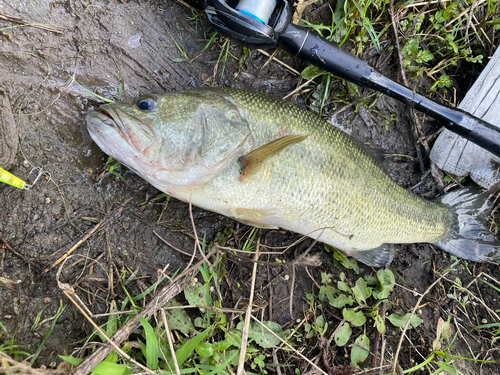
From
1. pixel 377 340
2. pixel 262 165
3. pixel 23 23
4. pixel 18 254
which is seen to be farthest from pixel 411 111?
pixel 18 254

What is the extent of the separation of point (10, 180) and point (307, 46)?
2.54 metres

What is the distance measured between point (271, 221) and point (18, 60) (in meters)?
2.36

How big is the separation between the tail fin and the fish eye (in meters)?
2.93

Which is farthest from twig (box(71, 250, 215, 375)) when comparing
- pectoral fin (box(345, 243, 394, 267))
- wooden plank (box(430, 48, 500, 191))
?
wooden plank (box(430, 48, 500, 191))

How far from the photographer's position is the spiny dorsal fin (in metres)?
2.20

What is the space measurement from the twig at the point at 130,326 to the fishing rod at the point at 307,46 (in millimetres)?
1792

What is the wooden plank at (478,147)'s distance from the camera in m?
3.26

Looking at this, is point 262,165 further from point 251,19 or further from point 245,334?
point 245,334

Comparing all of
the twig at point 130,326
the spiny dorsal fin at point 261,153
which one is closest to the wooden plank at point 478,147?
the spiny dorsal fin at point 261,153

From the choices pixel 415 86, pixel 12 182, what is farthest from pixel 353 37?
pixel 12 182

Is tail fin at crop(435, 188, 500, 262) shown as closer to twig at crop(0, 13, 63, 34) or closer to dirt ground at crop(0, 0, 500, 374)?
dirt ground at crop(0, 0, 500, 374)

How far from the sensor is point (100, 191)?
101 inches

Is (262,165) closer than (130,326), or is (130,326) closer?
(130,326)

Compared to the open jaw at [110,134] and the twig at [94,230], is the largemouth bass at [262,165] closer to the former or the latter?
the open jaw at [110,134]
